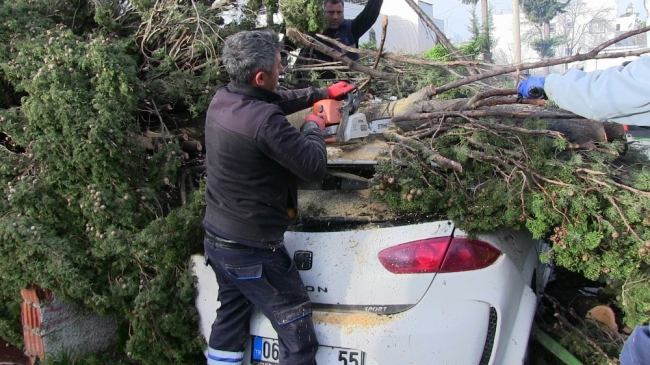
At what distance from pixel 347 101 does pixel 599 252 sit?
150cm

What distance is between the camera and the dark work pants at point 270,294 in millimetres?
2588

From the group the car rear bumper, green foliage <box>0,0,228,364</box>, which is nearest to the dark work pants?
the car rear bumper

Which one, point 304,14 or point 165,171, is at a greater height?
point 304,14

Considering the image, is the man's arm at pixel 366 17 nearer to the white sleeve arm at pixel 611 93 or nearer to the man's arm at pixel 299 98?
the man's arm at pixel 299 98

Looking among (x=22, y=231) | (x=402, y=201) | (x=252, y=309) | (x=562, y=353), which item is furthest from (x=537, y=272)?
(x=22, y=231)

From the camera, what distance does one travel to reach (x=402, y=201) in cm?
261

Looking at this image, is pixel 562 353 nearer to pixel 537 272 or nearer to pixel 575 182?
pixel 537 272

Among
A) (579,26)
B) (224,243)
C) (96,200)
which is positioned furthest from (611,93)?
(579,26)

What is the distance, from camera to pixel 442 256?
2537mm

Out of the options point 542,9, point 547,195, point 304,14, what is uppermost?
point 542,9

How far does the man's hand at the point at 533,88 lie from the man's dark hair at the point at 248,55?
129 centimetres

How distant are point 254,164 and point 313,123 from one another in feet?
1.36

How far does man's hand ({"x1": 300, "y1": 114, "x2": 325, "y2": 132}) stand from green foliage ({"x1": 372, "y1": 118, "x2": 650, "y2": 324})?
0.39 m

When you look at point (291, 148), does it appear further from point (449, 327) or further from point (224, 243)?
point (449, 327)
